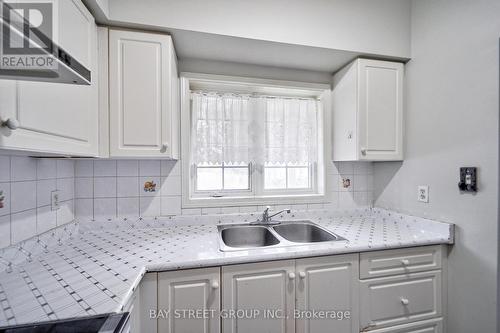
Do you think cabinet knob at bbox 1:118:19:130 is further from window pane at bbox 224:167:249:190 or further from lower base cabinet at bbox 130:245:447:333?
window pane at bbox 224:167:249:190

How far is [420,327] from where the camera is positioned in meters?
1.39

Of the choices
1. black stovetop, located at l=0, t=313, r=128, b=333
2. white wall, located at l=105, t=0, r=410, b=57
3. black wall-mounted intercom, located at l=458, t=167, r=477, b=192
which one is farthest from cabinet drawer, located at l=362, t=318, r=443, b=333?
white wall, located at l=105, t=0, r=410, b=57

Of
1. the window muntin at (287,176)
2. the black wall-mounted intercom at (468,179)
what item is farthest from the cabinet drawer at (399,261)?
the window muntin at (287,176)

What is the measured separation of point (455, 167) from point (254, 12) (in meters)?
1.61

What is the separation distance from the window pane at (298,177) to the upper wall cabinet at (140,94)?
3.65ft

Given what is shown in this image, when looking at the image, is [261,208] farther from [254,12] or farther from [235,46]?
[254,12]

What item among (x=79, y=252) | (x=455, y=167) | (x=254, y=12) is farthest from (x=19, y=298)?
(x=455, y=167)

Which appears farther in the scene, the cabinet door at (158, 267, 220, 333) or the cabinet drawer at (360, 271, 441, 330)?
the cabinet drawer at (360, 271, 441, 330)

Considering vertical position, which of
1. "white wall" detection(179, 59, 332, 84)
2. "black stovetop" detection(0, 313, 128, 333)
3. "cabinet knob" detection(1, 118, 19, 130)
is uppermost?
"white wall" detection(179, 59, 332, 84)

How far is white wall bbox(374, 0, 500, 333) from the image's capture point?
1227 millimetres

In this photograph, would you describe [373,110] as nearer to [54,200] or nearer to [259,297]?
[259,297]

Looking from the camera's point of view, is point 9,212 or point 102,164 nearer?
A: point 9,212

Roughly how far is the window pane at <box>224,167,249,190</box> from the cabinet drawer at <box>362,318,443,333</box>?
1.31 meters

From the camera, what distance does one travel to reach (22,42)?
1.86 feet
